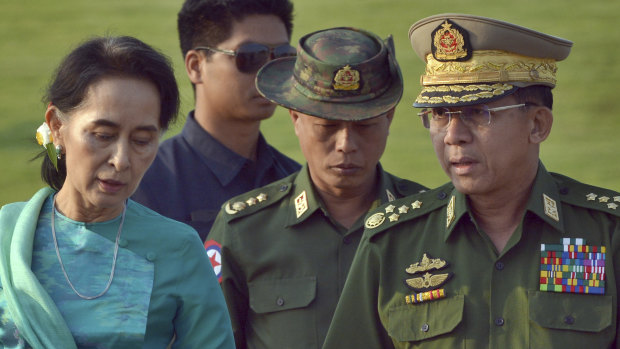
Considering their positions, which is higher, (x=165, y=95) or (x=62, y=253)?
(x=165, y=95)

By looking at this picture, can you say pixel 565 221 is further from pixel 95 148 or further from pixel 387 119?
pixel 95 148

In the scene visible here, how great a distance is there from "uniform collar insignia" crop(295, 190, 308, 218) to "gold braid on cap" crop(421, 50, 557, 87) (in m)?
0.93

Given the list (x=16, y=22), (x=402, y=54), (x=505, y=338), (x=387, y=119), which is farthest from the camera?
(x=16, y=22)

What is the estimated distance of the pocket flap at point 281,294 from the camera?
4.61 meters

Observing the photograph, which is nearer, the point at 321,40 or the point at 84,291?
the point at 84,291

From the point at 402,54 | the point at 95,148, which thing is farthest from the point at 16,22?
the point at 95,148

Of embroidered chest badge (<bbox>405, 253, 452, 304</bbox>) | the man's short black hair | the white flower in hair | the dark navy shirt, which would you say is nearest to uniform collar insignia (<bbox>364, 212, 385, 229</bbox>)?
embroidered chest badge (<bbox>405, 253, 452, 304</bbox>)

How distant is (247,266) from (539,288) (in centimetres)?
125

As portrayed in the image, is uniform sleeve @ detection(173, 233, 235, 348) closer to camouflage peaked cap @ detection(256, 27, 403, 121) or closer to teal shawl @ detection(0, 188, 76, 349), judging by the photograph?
teal shawl @ detection(0, 188, 76, 349)

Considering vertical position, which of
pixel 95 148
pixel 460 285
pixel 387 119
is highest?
pixel 387 119

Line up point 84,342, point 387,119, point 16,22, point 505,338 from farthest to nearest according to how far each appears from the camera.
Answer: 1. point 16,22
2. point 387,119
3. point 505,338
4. point 84,342

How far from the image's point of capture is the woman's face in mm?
3631

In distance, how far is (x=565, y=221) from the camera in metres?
3.94

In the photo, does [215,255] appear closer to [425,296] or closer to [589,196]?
[425,296]
